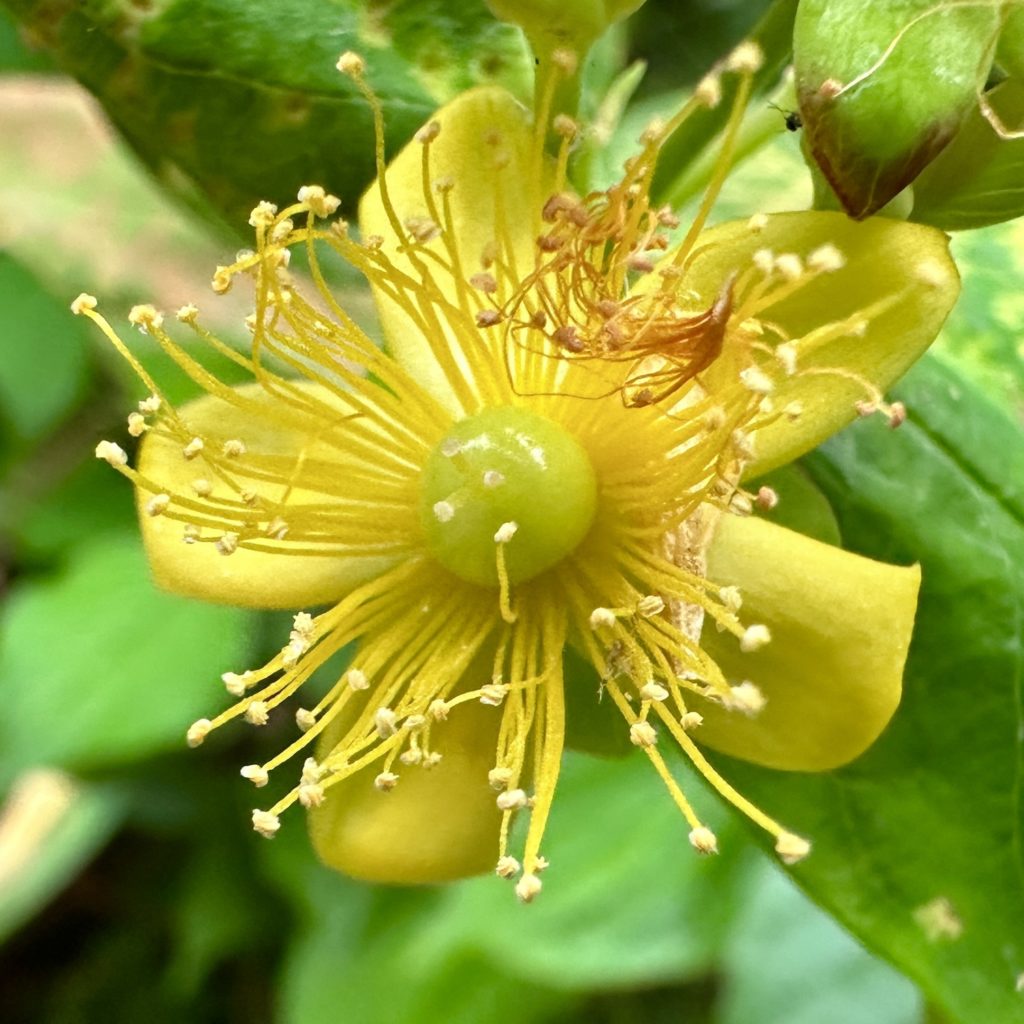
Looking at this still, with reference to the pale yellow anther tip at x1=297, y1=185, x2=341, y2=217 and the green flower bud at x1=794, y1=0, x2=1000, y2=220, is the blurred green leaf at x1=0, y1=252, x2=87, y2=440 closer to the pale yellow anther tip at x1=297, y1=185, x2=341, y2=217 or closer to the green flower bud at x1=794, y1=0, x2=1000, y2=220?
the pale yellow anther tip at x1=297, y1=185, x2=341, y2=217

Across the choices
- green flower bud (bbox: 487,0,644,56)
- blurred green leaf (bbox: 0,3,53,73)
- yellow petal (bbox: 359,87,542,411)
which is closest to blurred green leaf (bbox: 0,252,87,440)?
blurred green leaf (bbox: 0,3,53,73)

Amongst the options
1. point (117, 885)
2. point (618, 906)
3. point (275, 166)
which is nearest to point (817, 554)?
point (275, 166)

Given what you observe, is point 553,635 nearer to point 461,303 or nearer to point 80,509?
point 461,303

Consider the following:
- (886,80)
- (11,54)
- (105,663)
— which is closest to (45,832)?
(105,663)

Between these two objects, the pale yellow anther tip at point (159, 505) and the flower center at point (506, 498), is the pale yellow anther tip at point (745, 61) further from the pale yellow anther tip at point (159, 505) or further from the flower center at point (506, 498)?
the pale yellow anther tip at point (159, 505)

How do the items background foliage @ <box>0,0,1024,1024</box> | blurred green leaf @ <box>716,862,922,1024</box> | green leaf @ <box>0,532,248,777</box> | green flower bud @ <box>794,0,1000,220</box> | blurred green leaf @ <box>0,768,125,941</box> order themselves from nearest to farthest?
green flower bud @ <box>794,0,1000,220</box> < background foliage @ <box>0,0,1024,1024</box> < blurred green leaf @ <box>716,862,922,1024</box> < green leaf @ <box>0,532,248,777</box> < blurred green leaf @ <box>0,768,125,941</box>
